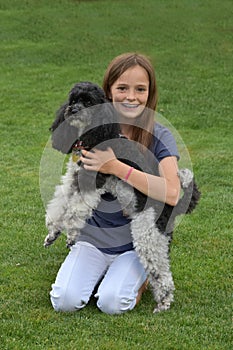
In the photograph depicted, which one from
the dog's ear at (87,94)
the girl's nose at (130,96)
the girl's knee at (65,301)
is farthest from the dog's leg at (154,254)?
the dog's ear at (87,94)

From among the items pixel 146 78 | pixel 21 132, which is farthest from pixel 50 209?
pixel 21 132

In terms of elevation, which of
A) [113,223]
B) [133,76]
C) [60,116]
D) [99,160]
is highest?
[133,76]

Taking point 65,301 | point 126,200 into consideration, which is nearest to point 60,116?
point 126,200

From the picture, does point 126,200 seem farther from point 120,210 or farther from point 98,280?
point 98,280

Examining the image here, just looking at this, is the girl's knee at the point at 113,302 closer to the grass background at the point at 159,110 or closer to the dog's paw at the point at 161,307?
the grass background at the point at 159,110

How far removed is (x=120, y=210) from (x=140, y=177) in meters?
0.33

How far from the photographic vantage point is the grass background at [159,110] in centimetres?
416

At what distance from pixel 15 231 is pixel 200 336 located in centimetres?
233

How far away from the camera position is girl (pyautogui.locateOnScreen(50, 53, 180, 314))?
14.3ft

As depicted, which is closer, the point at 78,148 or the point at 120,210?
the point at 78,148

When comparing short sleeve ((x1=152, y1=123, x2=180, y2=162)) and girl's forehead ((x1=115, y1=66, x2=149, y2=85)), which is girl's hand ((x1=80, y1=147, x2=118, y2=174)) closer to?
short sleeve ((x1=152, y1=123, x2=180, y2=162))

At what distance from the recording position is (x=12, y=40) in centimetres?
1522

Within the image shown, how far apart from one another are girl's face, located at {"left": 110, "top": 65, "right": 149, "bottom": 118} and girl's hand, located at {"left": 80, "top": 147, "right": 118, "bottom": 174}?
304 millimetres

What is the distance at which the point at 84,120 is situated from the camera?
4066 mm
